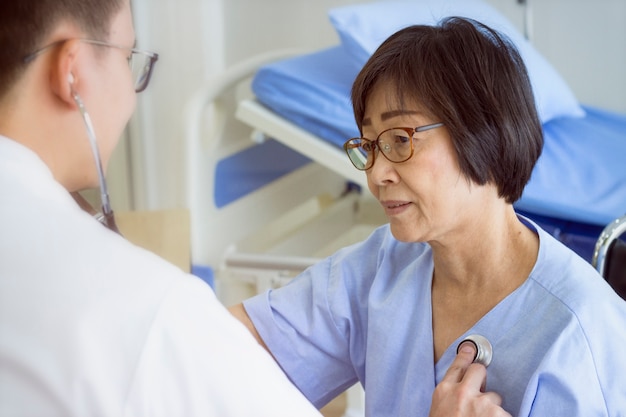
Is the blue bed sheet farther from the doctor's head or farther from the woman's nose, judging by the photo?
the doctor's head

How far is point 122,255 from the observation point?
0.72m

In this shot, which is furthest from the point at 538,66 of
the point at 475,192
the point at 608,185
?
the point at 475,192

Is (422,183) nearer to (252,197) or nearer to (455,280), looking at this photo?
(455,280)

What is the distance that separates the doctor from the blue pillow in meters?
1.53

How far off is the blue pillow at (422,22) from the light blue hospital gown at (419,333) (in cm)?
105

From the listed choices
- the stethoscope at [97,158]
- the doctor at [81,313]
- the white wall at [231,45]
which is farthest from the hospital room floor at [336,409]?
the doctor at [81,313]

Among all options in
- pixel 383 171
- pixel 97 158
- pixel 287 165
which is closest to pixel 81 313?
pixel 97 158

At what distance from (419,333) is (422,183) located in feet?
0.75

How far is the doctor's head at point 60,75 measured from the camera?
0.80 metres

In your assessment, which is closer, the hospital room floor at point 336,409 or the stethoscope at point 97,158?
the stethoscope at point 97,158

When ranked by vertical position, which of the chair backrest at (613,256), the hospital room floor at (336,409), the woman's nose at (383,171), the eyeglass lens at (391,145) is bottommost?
the hospital room floor at (336,409)

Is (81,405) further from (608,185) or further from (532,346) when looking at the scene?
(608,185)

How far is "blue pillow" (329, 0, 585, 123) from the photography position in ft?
7.49

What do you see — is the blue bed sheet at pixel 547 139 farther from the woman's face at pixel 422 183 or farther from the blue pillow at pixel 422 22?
the woman's face at pixel 422 183
